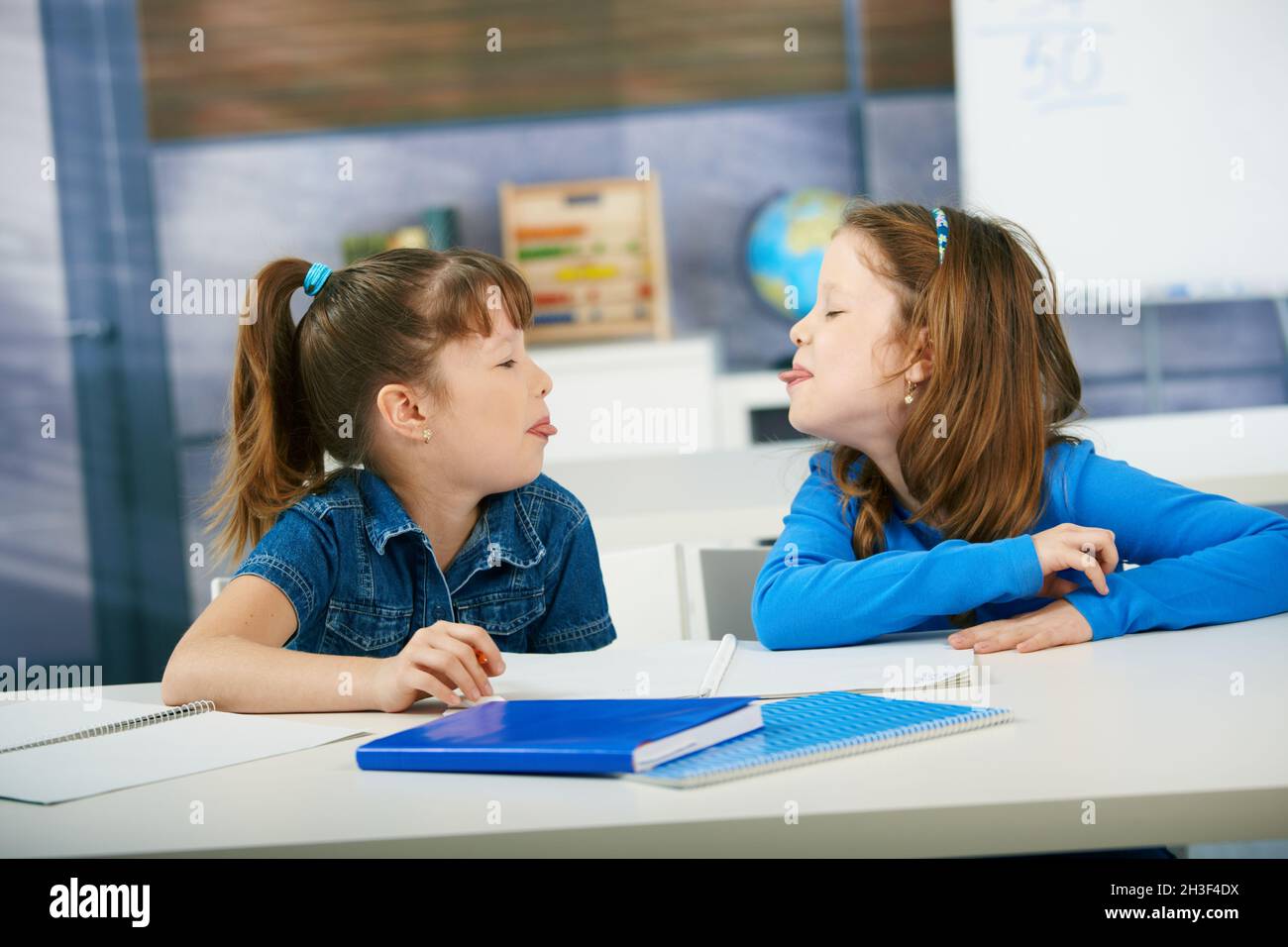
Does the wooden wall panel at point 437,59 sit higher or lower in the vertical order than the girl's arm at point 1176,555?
higher

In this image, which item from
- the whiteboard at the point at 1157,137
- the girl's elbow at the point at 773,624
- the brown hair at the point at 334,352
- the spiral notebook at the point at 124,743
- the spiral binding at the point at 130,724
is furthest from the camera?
the whiteboard at the point at 1157,137

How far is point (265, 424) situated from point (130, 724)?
19.6 inches

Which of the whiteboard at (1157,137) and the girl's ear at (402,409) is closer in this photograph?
the girl's ear at (402,409)

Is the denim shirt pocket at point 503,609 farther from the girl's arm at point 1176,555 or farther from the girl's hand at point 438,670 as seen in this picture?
the girl's arm at point 1176,555

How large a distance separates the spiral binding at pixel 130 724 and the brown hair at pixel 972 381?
661 millimetres

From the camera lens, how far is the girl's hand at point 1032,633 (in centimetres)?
101

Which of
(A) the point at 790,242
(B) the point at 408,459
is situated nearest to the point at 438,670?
(B) the point at 408,459

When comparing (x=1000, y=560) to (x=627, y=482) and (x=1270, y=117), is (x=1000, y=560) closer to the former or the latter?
(x=627, y=482)

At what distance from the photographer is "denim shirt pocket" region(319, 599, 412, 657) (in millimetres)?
1233

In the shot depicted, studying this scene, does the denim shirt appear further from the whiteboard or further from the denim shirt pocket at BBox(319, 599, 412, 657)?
the whiteboard

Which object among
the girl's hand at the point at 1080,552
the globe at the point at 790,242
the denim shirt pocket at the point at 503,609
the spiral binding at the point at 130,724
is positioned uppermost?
the globe at the point at 790,242

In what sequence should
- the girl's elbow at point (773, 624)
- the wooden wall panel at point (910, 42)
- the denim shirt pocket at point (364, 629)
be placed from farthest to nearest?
the wooden wall panel at point (910, 42) → the denim shirt pocket at point (364, 629) → the girl's elbow at point (773, 624)

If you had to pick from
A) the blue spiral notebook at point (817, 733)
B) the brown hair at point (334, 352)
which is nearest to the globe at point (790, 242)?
the brown hair at point (334, 352)
